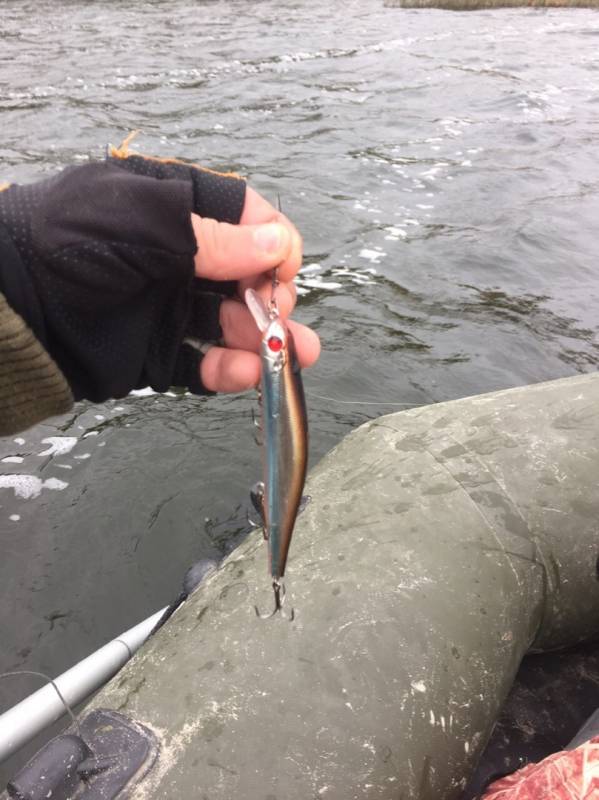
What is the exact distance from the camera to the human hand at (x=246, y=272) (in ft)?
4.74

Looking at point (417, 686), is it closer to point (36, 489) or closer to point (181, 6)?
point (36, 489)

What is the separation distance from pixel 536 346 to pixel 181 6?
20.1m

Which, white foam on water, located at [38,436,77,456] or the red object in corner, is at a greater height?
the red object in corner

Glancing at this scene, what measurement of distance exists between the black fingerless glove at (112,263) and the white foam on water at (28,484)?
202cm

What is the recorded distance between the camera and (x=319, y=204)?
23.5ft

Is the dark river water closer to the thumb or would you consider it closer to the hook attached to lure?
the hook attached to lure

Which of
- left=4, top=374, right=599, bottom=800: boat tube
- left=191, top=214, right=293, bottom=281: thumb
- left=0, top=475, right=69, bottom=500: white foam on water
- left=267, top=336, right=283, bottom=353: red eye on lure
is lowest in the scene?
left=0, top=475, right=69, bottom=500: white foam on water

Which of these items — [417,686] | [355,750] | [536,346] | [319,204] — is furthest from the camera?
[319,204]

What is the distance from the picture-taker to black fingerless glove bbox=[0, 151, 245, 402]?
150 centimetres

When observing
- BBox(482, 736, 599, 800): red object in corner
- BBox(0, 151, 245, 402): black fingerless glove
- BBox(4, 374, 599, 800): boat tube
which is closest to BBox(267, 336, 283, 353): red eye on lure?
BBox(0, 151, 245, 402): black fingerless glove

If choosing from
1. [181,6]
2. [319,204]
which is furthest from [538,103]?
[181,6]

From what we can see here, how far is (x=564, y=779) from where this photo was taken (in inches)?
58.8

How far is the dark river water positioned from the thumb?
216 cm

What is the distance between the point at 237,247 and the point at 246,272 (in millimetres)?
64
